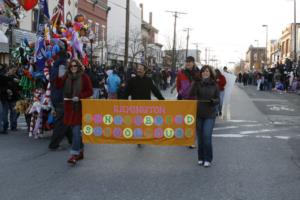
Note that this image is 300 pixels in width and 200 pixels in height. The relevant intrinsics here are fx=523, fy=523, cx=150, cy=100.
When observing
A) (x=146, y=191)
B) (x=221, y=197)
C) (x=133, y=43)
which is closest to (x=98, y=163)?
(x=146, y=191)

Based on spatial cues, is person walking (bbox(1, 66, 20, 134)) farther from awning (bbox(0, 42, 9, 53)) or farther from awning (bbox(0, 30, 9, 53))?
awning (bbox(0, 42, 9, 53))

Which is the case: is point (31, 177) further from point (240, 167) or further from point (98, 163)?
point (240, 167)

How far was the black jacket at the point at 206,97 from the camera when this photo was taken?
8.44m

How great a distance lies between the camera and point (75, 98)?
8.34m

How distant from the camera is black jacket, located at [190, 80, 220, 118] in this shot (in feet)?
27.7

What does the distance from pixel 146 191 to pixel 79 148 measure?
2149 millimetres

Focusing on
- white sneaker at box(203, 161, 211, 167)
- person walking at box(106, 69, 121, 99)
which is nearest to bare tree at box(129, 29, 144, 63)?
person walking at box(106, 69, 121, 99)

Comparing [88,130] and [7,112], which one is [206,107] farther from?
[7,112]

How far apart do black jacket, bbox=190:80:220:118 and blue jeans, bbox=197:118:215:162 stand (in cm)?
11

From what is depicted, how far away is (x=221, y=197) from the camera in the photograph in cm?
656

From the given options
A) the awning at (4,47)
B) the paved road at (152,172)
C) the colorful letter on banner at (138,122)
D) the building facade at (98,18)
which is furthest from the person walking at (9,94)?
the building facade at (98,18)

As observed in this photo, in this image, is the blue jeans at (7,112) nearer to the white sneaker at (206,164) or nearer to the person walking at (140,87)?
the person walking at (140,87)

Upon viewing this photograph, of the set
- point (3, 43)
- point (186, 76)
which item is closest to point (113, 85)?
point (186, 76)

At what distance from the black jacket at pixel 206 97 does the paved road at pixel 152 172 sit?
35.4 inches
